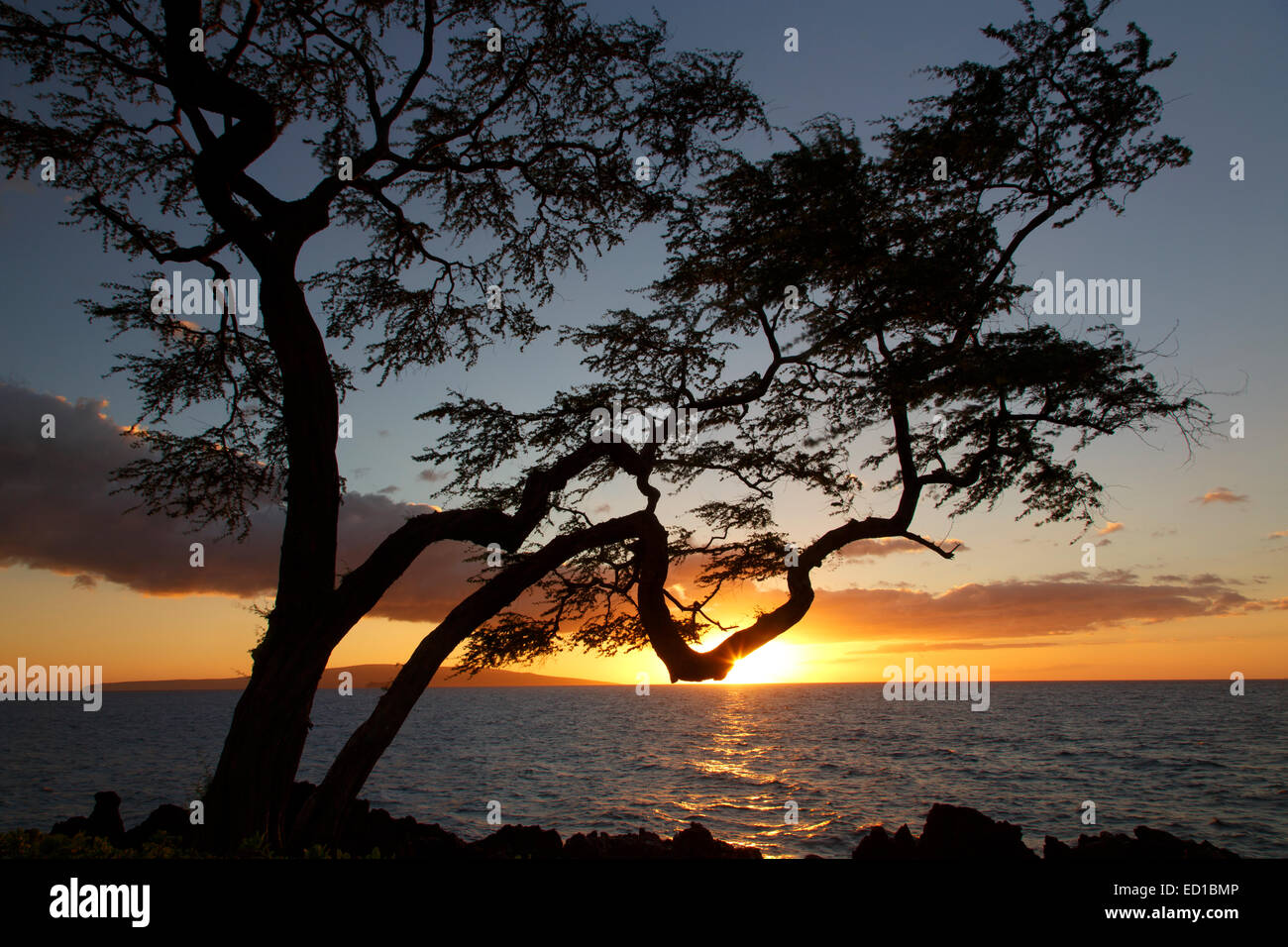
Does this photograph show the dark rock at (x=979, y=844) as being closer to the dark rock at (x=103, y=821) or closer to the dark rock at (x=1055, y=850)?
the dark rock at (x=1055, y=850)

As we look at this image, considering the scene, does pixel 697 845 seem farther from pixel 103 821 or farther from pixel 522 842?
pixel 103 821

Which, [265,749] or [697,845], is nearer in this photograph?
[265,749]

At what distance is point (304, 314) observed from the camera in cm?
844

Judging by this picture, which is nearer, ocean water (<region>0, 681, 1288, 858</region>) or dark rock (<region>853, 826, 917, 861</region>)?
dark rock (<region>853, 826, 917, 861</region>)

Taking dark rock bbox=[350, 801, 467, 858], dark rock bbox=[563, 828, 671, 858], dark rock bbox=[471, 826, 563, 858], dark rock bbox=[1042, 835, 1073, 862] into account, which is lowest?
dark rock bbox=[350, 801, 467, 858]

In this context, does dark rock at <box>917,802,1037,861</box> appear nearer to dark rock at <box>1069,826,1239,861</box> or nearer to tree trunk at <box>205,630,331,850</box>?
dark rock at <box>1069,826,1239,861</box>

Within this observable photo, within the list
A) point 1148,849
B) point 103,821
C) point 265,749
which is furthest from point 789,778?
point 265,749

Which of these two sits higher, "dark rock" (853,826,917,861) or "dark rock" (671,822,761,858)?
"dark rock" (853,826,917,861)

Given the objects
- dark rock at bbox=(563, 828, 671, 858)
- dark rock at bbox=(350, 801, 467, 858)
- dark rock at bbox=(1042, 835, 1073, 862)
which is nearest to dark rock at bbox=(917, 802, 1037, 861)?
dark rock at bbox=(1042, 835, 1073, 862)

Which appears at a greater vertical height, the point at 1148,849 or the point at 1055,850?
the point at 1148,849

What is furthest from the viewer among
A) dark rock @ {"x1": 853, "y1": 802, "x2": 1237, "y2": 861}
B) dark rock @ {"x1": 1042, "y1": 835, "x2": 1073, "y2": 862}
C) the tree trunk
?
dark rock @ {"x1": 1042, "y1": 835, "x2": 1073, "y2": 862}

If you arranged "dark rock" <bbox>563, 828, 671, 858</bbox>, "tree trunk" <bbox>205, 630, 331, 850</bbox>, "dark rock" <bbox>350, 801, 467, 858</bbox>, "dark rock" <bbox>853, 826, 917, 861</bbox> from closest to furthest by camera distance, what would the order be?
"tree trunk" <bbox>205, 630, 331, 850</bbox> → "dark rock" <bbox>853, 826, 917, 861</bbox> → "dark rock" <bbox>563, 828, 671, 858</bbox> → "dark rock" <bbox>350, 801, 467, 858</bbox>
